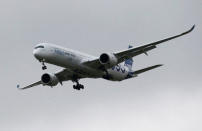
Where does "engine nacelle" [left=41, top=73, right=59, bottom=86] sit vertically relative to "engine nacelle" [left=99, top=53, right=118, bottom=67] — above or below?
Answer: above

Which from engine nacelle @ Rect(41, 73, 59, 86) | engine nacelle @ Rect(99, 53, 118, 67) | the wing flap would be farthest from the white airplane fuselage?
engine nacelle @ Rect(41, 73, 59, 86)

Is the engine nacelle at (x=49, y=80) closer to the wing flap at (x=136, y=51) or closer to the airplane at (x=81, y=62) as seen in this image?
the airplane at (x=81, y=62)

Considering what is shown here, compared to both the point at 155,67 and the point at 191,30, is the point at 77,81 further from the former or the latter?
the point at 191,30

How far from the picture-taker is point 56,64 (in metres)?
80.8

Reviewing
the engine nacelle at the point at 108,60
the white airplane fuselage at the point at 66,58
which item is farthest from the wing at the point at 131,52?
the engine nacelle at the point at 108,60

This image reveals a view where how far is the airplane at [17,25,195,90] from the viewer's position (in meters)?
Answer: 80.5

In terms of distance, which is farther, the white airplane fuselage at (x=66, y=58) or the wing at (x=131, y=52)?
the wing at (x=131, y=52)

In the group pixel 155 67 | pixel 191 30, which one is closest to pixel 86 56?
pixel 155 67

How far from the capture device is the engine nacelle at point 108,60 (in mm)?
81375

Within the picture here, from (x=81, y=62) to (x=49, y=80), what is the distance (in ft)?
19.0

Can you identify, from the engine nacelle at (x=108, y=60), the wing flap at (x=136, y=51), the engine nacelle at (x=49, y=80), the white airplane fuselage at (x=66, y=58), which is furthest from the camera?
the engine nacelle at (x=49, y=80)

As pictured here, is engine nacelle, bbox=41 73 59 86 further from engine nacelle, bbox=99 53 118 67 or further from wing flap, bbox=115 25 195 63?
wing flap, bbox=115 25 195 63

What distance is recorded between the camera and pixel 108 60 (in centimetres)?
8138

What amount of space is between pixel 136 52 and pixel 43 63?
398 inches
